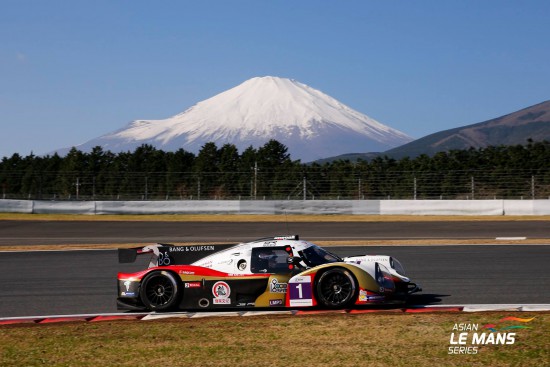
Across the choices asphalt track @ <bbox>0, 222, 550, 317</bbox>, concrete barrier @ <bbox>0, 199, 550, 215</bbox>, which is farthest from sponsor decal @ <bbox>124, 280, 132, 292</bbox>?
concrete barrier @ <bbox>0, 199, 550, 215</bbox>

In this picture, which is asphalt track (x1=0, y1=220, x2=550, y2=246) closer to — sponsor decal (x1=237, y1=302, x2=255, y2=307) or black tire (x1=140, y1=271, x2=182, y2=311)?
black tire (x1=140, y1=271, x2=182, y2=311)

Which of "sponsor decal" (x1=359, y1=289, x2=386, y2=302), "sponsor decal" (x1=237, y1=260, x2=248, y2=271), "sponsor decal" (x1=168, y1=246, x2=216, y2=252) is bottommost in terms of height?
"sponsor decal" (x1=359, y1=289, x2=386, y2=302)

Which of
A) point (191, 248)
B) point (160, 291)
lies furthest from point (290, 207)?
point (160, 291)

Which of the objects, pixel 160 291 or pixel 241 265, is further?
pixel 160 291

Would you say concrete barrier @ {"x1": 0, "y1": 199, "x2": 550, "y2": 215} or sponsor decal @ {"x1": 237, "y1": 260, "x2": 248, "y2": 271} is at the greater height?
concrete barrier @ {"x1": 0, "y1": 199, "x2": 550, "y2": 215}

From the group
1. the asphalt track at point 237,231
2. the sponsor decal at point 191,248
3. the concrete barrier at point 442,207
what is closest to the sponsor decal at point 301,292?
the sponsor decal at point 191,248

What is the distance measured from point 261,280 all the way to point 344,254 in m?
9.65

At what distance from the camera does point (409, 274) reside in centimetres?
1645

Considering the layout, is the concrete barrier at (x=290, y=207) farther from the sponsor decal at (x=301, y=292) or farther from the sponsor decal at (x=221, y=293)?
the sponsor decal at (x=301, y=292)

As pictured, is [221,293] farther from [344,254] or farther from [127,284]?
[344,254]

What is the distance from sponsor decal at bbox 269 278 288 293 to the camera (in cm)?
1192

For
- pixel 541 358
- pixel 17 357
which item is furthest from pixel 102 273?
pixel 541 358

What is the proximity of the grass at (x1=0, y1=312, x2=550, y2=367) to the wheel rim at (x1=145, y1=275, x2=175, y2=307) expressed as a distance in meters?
1.14

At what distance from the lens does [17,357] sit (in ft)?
29.5
